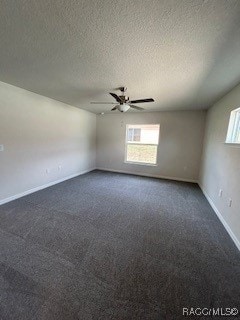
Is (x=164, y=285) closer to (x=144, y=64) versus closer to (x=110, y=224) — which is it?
(x=110, y=224)

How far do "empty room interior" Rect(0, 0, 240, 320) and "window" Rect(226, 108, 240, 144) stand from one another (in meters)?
0.02

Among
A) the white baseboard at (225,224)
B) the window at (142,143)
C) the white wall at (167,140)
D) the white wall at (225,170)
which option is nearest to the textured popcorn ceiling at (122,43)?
the white wall at (225,170)

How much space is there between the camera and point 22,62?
75.6 inches

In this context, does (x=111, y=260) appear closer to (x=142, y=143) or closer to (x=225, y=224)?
(x=225, y=224)

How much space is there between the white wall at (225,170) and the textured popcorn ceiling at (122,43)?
47 cm

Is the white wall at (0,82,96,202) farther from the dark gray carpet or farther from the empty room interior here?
the dark gray carpet

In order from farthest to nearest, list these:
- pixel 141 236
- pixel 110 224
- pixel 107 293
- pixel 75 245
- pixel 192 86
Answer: pixel 192 86, pixel 110 224, pixel 141 236, pixel 75 245, pixel 107 293

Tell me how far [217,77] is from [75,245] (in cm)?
310

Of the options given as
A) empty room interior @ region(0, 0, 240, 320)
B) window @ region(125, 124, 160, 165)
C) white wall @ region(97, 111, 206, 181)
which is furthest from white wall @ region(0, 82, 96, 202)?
window @ region(125, 124, 160, 165)

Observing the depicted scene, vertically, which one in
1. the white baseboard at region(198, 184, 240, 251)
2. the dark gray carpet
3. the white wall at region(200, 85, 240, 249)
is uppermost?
the white wall at region(200, 85, 240, 249)

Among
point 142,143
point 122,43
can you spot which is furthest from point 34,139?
point 142,143

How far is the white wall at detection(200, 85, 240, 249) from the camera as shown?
6.87ft

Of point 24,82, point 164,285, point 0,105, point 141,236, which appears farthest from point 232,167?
point 0,105

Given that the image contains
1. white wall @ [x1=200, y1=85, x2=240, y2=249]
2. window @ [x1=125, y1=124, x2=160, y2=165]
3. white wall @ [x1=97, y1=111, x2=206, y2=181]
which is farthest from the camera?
window @ [x1=125, y1=124, x2=160, y2=165]
